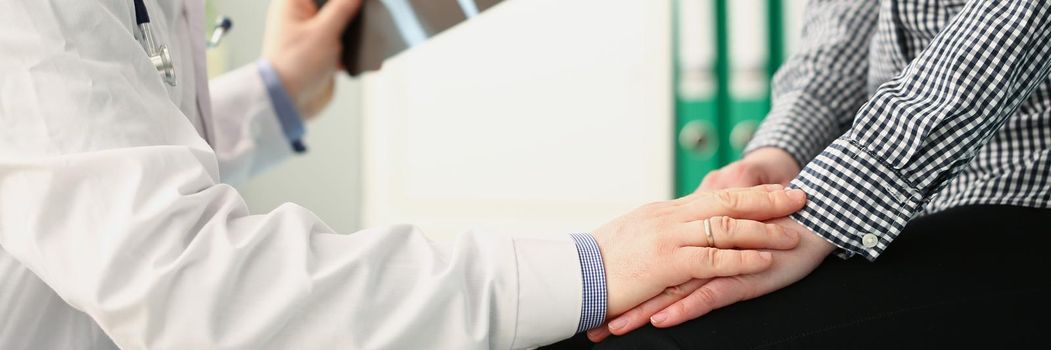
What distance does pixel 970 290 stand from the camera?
74 cm

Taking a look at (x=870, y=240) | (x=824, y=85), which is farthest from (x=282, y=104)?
(x=870, y=240)

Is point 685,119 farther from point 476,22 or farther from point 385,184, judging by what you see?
point 385,184

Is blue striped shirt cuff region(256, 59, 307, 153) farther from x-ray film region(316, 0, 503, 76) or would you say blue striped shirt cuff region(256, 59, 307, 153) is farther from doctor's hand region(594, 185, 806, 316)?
doctor's hand region(594, 185, 806, 316)

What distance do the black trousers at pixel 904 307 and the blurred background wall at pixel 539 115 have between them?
1.53m

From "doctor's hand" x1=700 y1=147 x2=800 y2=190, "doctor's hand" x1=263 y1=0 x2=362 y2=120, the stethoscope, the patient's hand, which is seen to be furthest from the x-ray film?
the patient's hand

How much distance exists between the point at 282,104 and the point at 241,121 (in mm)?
64

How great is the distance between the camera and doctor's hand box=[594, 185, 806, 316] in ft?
2.34

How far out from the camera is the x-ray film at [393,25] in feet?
4.15

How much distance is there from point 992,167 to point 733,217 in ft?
1.08

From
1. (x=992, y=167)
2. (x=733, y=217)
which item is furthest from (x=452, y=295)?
(x=992, y=167)

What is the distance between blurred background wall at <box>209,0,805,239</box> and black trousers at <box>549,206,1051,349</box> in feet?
5.02

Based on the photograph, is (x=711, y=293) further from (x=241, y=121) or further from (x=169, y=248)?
(x=241, y=121)

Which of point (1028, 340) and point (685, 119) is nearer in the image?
point (1028, 340)

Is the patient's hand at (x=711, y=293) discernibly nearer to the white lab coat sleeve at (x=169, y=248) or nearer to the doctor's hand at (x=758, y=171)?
the white lab coat sleeve at (x=169, y=248)
